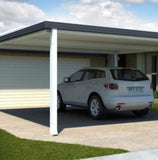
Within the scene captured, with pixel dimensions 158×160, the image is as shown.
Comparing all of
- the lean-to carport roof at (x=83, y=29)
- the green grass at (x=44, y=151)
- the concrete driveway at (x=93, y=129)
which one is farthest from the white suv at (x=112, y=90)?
the green grass at (x=44, y=151)

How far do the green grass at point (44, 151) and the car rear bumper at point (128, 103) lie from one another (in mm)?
3616

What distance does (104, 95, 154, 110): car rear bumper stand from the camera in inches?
441

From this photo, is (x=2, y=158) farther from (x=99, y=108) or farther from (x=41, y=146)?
(x=99, y=108)

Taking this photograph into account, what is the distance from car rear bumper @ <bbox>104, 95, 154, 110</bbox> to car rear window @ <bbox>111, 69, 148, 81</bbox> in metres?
0.63

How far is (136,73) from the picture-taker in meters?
12.0

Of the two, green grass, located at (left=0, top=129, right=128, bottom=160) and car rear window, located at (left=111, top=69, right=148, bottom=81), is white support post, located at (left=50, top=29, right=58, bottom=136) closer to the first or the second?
green grass, located at (left=0, top=129, right=128, bottom=160)

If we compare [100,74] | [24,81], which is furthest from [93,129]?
[24,81]

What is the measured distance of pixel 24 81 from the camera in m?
17.0

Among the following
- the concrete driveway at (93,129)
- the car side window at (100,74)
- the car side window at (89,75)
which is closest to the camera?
the concrete driveway at (93,129)

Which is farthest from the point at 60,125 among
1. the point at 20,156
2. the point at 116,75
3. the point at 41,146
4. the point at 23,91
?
the point at 23,91

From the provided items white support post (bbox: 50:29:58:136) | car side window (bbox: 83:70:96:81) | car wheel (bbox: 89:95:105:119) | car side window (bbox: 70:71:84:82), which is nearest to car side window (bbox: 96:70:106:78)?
car side window (bbox: 83:70:96:81)

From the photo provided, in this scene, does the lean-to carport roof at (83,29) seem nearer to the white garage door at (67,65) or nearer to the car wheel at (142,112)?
the car wheel at (142,112)

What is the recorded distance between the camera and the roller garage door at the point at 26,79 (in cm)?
1648

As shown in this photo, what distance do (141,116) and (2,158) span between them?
7233mm
